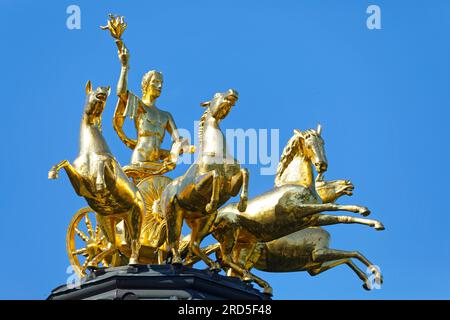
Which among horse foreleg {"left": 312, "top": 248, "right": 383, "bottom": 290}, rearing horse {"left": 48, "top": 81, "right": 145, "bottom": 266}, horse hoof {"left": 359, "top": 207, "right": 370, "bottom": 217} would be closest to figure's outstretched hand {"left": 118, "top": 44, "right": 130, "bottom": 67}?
rearing horse {"left": 48, "top": 81, "right": 145, "bottom": 266}

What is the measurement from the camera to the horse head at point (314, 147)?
23812 mm

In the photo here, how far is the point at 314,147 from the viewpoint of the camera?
939 inches

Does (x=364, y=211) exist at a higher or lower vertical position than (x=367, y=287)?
higher

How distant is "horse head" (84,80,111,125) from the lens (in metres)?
22.3

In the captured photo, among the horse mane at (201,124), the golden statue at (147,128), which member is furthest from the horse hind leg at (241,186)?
the golden statue at (147,128)

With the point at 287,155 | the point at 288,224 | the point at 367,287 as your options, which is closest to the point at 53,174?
the point at 288,224

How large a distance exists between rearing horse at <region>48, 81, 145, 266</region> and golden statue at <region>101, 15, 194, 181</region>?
265 cm

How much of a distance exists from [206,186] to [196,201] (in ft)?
1.08

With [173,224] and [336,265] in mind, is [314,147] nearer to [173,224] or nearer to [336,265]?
[336,265]

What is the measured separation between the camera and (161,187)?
984 inches

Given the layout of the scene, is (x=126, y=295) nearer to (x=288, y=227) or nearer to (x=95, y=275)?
(x=95, y=275)

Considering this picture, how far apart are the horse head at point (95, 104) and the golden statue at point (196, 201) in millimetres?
15
